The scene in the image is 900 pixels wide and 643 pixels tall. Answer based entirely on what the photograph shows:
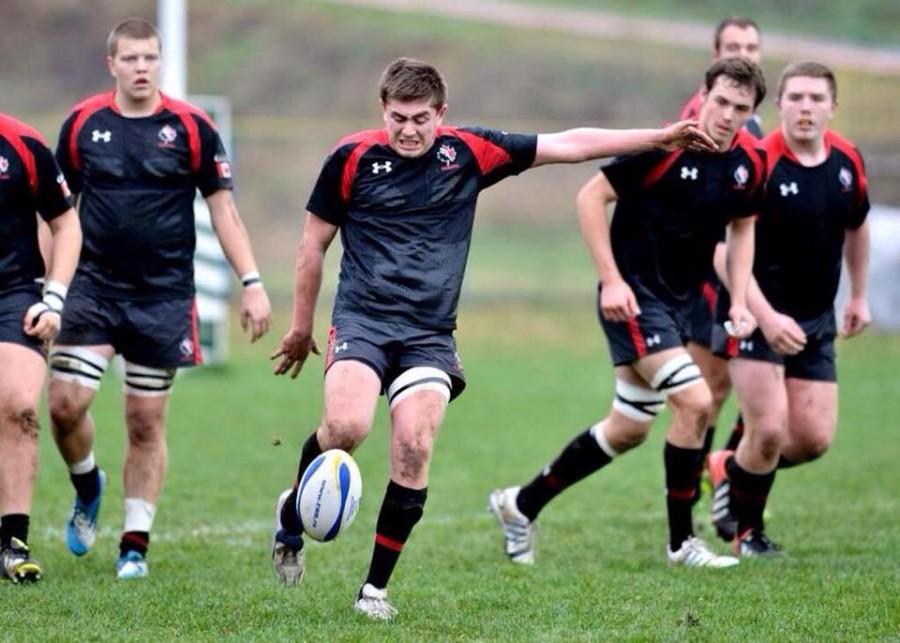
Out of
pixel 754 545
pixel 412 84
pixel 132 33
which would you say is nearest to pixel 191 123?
pixel 132 33

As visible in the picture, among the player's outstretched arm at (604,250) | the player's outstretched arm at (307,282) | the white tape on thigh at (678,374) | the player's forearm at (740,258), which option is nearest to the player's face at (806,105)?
the player's forearm at (740,258)

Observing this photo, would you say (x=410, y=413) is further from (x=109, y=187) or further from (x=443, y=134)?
(x=109, y=187)

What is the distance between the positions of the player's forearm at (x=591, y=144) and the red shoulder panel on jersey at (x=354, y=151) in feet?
2.16

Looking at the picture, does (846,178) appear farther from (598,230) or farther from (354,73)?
(354,73)

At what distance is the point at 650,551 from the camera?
8.28 metres

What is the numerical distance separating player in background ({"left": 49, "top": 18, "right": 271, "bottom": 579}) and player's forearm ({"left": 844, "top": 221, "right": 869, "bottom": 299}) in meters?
3.02

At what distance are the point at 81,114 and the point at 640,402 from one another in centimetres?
293

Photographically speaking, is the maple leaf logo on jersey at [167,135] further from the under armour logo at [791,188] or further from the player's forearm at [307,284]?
the under armour logo at [791,188]

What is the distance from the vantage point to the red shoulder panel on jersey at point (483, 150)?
22.0ft

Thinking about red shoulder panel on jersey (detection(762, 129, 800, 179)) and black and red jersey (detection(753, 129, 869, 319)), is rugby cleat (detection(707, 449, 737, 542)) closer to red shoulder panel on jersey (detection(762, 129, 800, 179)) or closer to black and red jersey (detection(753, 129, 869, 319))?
black and red jersey (detection(753, 129, 869, 319))

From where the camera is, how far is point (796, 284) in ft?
26.8

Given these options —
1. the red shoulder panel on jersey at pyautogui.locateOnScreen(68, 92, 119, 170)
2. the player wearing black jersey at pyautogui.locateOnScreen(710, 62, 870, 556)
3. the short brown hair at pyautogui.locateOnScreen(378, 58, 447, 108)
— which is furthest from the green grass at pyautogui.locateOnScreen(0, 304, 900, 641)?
the short brown hair at pyautogui.locateOnScreen(378, 58, 447, 108)

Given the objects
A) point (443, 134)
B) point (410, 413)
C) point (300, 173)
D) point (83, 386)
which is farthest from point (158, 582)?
point (300, 173)

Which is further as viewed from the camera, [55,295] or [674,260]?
[674,260]
